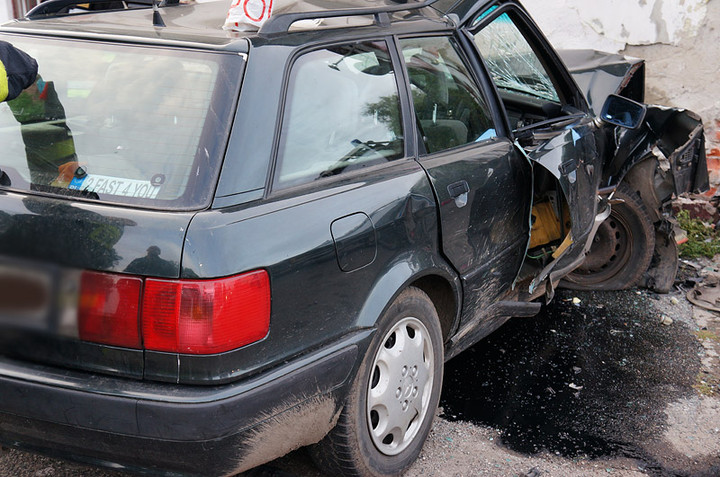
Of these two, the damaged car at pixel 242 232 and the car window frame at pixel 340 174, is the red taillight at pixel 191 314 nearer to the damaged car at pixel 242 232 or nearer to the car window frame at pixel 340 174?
the damaged car at pixel 242 232

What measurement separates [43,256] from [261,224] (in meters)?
0.65

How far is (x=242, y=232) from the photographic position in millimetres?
2205

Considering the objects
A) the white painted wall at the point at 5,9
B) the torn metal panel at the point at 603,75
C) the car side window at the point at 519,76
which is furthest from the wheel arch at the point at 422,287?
the white painted wall at the point at 5,9

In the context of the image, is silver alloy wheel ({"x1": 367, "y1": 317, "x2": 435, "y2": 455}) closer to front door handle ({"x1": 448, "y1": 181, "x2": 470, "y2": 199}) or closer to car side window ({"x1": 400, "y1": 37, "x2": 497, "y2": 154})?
front door handle ({"x1": 448, "y1": 181, "x2": 470, "y2": 199})

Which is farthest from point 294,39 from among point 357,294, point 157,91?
point 357,294

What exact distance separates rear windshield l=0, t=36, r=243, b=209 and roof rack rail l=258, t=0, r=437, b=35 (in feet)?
0.79

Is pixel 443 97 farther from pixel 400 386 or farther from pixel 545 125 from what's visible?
pixel 400 386

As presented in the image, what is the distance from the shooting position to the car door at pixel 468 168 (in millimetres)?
3100

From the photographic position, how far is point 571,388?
3898mm

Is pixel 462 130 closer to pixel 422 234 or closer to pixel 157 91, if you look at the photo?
pixel 422 234

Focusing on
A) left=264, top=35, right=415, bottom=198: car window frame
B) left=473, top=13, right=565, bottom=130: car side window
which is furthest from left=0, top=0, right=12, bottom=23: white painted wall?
left=264, top=35, right=415, bottom=198: car window frame

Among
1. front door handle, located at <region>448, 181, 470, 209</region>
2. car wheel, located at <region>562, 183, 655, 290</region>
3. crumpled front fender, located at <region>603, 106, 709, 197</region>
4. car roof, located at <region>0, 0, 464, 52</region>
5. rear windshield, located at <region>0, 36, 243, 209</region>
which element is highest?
car roof, located at <region>0, 0, 464, 52</region>

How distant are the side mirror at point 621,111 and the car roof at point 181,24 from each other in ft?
3.85

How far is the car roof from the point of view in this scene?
2.59 metres
